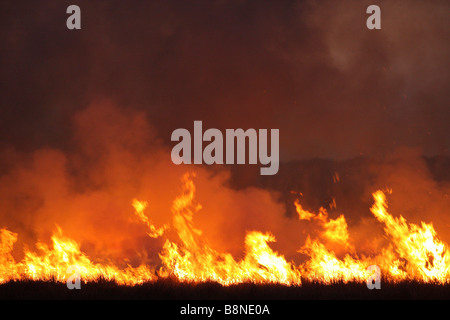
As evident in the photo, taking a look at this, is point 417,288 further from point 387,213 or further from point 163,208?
point 163,208

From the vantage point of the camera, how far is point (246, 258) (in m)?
12.7

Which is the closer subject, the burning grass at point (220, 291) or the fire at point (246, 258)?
the burning grass at point (220, 291)

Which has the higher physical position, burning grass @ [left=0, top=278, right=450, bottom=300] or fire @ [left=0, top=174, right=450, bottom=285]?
fire @ [left=0, top=174, right=450, bottom=285]

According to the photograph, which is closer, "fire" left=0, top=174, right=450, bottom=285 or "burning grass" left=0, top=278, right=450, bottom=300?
"burning grass" left=0, top=278, right=450, bottom=300

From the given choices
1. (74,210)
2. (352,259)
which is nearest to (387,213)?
(352,259)

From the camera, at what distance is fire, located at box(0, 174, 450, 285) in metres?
10.7

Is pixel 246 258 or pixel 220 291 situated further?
pixel 246 258

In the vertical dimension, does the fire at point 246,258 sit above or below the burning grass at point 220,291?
above

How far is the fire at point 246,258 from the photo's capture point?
1073 cm

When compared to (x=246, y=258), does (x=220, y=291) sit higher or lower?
lower

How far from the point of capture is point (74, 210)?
15.9 m
